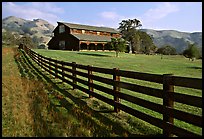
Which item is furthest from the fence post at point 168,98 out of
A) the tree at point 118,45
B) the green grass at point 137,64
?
the tree at point 118,45

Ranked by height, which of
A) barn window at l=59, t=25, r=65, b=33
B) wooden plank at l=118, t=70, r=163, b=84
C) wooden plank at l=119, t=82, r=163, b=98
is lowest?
wooden plank at l=119, t=82, r=163, b=98

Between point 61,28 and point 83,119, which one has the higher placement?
point 61,28

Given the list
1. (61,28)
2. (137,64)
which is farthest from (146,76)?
(61,28)

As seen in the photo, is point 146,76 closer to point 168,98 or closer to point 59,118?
point 168,98

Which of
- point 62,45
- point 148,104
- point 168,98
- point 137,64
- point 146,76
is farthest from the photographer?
point 62,45

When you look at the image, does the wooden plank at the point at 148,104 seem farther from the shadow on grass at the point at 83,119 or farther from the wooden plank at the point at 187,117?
the shadow on grass at the point at 83,119

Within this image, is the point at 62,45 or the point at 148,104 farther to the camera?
the point at 62,45

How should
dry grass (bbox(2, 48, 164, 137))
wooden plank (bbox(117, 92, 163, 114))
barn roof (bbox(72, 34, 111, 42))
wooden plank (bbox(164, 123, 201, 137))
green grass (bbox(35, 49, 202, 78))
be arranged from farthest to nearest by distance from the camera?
barn roof (bbox(72, 34, 111, 42)), green grass (bbox(35, 49, 202, 78)), dry grass (bbox(2, 48, 164, 137)), wooden plank (bbox(117, 92, 163, 114)), wooden plank (bbox(164, 123, 201, 137))

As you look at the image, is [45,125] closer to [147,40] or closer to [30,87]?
[30,87]

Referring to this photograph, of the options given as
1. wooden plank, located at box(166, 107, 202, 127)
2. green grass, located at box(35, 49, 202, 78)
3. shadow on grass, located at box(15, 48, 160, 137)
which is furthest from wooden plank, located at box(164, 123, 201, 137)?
green grass, located at box(35, 49, 202, 78)

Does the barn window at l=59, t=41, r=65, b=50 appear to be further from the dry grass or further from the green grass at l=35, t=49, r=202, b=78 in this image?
the dry grass

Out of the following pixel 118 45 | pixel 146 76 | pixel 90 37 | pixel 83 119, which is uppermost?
Answer: pixel 90 37

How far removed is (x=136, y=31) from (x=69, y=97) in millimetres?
100978

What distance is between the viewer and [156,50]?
116688 mm
